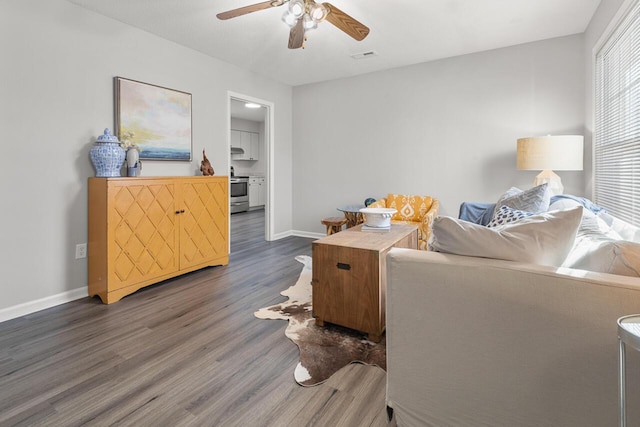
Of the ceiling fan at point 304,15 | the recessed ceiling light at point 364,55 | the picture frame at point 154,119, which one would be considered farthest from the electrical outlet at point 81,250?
the recessed ceiling light at point 364,55

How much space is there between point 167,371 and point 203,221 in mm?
2030

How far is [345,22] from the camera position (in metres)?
2.51

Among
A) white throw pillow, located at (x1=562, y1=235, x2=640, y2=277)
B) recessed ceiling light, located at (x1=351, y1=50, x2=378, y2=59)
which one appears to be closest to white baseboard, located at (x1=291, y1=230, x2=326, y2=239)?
recessed ceiling light, located at (x1=351, y1=50, x2=378, y2=59)

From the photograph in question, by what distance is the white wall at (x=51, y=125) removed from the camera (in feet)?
8.25

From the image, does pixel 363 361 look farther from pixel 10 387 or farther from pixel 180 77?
pixel 180 77

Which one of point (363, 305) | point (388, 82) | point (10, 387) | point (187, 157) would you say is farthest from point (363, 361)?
point (388, 82)

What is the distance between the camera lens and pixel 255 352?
80.3 inches

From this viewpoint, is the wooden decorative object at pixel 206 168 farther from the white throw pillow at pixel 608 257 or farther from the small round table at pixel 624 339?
the small round table at pixel 624 339

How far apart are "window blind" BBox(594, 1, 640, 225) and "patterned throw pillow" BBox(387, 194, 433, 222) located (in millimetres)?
1668

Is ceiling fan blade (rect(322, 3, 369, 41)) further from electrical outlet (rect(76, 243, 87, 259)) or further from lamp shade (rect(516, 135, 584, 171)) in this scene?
electrical outlet (rect(76, 243, 87, 259))

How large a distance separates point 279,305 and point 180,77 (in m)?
2.80

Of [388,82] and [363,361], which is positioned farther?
[388,82]

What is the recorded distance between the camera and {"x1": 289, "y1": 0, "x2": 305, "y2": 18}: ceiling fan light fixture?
2.30 meters

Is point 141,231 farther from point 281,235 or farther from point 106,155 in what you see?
point 281,235
